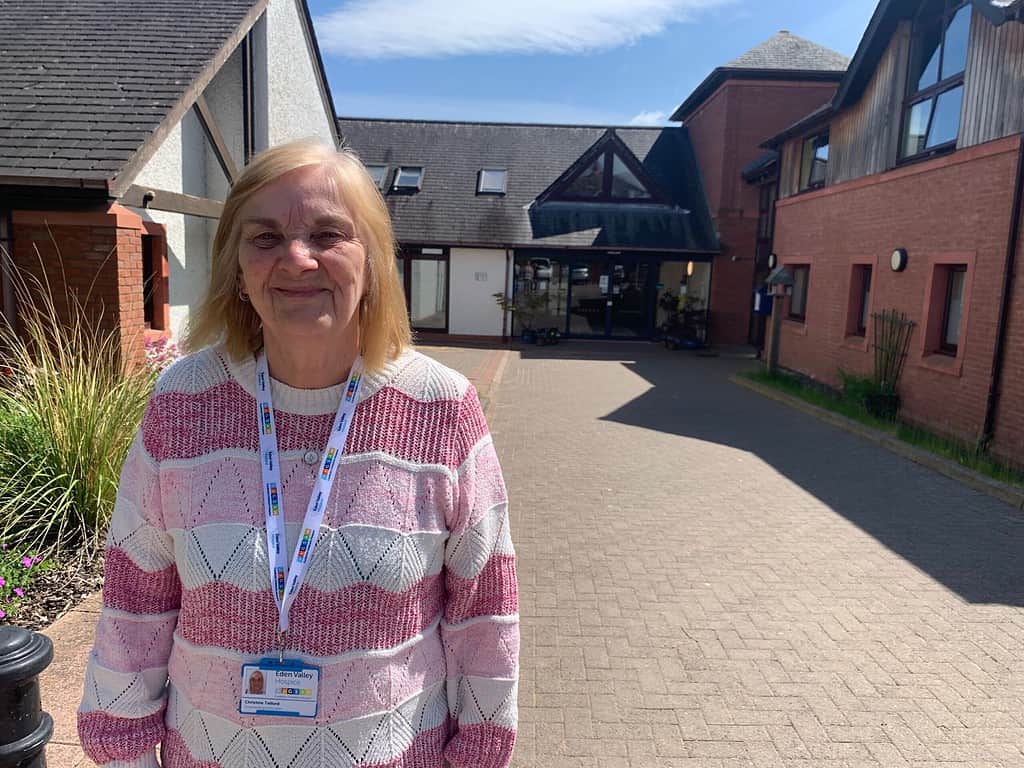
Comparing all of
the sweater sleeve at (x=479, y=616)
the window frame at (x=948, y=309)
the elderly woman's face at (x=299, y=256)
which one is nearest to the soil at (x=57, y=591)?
the sweater sleeve at (x=479, y=616)

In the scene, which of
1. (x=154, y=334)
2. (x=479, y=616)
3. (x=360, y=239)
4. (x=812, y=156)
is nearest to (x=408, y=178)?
(x=812, y=156)

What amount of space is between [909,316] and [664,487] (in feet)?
18.7

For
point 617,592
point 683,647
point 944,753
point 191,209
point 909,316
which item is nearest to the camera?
point 944,753

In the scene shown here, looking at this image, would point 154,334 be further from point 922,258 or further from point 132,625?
point 922,258

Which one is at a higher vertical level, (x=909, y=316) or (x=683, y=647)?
(x=909, y=316)

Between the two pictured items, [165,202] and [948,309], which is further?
[948,309]

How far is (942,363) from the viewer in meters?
9.88

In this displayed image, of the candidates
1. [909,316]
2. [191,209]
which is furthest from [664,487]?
[191,209]

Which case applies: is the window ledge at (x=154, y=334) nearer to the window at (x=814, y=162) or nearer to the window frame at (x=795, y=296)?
the window frame at (x=795, y=296)

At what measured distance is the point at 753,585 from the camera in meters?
5.00

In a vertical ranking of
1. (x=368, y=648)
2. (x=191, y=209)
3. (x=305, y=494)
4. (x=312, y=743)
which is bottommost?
(x=312, y=743)

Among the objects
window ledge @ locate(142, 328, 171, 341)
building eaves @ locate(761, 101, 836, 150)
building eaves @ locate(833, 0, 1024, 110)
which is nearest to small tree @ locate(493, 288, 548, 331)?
building eaves @ locate(761, 101, 836, 150)

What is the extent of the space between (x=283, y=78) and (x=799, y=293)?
1100 cm

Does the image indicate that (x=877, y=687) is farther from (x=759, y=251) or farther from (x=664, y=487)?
(x=759, y=251)
